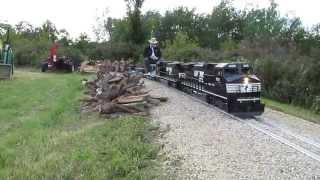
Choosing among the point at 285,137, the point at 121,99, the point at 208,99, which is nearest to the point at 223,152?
the point at 285,137

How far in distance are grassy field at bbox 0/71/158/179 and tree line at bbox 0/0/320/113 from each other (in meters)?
9.83

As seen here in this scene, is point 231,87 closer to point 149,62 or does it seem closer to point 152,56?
point 152,56

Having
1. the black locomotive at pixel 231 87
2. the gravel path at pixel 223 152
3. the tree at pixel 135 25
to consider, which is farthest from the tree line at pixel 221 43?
the gravel path at pixel 223 152

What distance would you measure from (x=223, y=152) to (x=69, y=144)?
3518mm

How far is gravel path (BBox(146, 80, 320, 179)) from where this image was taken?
357 inches

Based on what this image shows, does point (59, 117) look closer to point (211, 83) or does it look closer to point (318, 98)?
point (211, 83)

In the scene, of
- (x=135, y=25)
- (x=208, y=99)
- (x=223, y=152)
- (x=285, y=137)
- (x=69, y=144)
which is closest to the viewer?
(x=223, y=152)

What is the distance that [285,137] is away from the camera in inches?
492

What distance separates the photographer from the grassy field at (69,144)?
9.39 m

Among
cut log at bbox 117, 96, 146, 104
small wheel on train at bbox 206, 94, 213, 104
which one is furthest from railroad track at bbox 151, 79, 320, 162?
cut log at bbox 117, 96, 146, 104

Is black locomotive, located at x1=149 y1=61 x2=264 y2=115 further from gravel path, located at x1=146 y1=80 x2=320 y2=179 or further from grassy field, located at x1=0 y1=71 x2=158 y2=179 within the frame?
grassy field, located at x1=0 y1=71 x2=158 y2=179

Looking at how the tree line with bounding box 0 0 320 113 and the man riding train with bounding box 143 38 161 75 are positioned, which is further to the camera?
the man riding train with bounding box 143 38 161 75

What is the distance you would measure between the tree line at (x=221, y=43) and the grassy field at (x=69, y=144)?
9826 mm

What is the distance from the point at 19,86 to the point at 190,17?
59790mm
